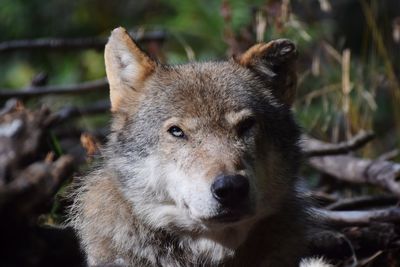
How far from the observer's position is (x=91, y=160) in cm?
599

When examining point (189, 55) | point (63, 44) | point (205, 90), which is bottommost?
point (63, 44)

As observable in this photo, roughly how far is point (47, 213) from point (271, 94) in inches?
66.5

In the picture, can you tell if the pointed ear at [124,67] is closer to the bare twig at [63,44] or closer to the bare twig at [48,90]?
the bare twig at [48,90]

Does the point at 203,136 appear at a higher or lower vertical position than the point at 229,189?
higher

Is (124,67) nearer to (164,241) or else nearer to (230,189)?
(164,241)

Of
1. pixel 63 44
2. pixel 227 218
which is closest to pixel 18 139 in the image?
pixel 227 218

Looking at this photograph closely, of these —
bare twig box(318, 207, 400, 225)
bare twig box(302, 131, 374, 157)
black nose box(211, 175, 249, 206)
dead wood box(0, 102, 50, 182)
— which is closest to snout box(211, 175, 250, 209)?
black nose box(211, 175, 249, 206)

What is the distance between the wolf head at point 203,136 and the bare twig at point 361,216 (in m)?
0.82

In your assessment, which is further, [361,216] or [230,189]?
[361,216]

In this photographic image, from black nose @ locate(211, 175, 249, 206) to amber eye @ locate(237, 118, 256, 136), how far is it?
431 millimetres

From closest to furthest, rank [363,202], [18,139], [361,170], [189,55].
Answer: [18,139] < [363,202] < [361,170] < [189,55]

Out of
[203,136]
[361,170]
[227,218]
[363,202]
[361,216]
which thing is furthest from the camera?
[361,170]

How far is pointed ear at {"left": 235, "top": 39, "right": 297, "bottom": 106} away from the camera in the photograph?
17.3 ft

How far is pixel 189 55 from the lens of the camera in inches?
299
